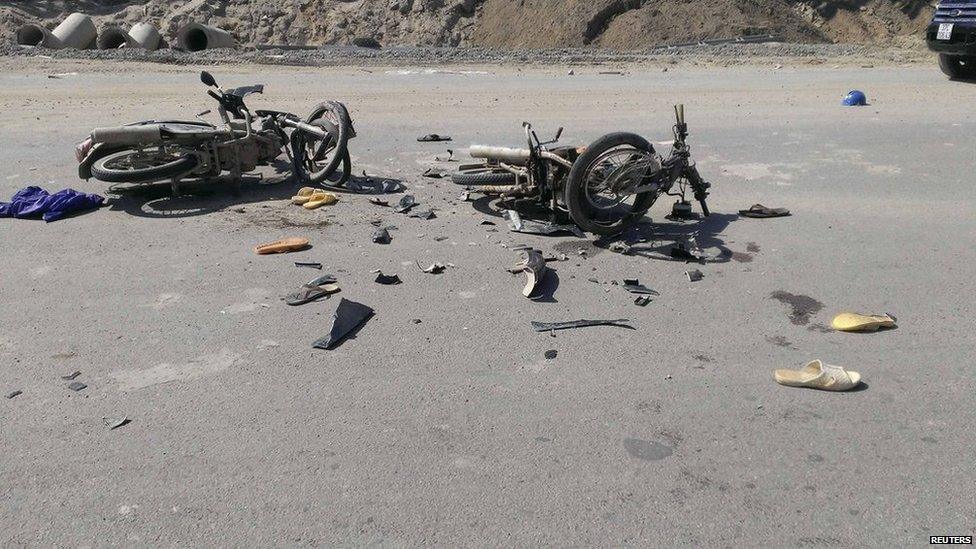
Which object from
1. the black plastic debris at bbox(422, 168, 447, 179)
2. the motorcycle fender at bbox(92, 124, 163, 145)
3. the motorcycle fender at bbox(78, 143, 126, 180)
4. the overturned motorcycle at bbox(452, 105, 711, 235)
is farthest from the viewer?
the black plastic debris at bbox(422, 168, 447, 179)

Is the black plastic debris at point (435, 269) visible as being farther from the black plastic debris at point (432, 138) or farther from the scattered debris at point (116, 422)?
the black plastic debris at point (432, 138)

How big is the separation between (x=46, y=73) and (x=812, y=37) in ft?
85.0

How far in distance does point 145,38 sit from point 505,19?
13218 millimetres

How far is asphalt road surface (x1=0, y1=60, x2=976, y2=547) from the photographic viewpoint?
3.49 metres

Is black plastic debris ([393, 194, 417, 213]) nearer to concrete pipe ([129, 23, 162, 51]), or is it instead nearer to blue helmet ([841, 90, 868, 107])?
blue helmet ([841, 90, 868, 107])

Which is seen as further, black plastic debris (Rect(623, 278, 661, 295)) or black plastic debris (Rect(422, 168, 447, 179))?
black plastic debris (Rect(422, 168, 447, 179))

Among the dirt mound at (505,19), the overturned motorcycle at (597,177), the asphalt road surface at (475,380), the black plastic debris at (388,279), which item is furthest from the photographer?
the dirt mound at (505,19)

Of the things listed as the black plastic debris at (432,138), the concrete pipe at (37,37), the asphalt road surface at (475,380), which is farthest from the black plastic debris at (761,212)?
the concrete pipe at (37,37)

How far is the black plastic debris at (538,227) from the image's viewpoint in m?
6.96

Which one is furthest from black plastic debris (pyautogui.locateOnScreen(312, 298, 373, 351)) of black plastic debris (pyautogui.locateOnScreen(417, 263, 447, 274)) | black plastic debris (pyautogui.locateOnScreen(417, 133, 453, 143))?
black plastic debris (pyautogui.locateOnScreen(417, 133, 453, 143))

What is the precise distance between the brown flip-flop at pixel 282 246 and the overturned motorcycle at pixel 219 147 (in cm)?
165

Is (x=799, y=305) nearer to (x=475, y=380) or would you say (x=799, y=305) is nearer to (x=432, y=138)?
(x=475, y=380)

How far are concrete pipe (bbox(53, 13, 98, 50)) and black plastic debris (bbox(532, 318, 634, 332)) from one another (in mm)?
25525

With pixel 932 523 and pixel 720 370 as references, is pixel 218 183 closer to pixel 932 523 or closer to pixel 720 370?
pixel 720 370
